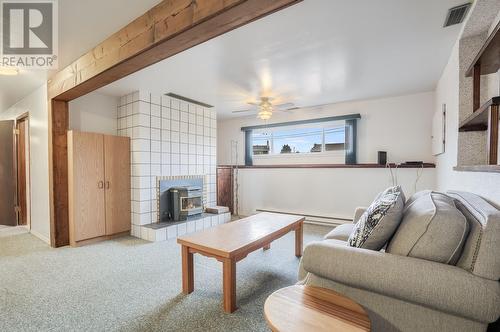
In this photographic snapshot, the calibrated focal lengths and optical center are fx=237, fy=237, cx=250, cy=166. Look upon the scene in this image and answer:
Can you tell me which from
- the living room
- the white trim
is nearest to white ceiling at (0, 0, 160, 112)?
the living room

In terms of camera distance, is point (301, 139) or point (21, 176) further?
point (301, 139)

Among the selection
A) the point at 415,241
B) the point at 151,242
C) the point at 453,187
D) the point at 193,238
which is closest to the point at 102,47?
the point at 193,238

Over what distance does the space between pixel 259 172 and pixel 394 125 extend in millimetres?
2611

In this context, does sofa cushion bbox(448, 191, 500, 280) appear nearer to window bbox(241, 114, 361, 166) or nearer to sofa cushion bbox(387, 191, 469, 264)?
sofa cushion bbox(387, 191, 469, 264)

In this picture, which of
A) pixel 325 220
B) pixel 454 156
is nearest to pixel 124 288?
pixel 454 156

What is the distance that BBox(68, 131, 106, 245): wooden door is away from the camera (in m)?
3.11

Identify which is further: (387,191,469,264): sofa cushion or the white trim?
the white trim

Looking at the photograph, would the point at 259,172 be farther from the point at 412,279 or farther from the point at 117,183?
the point at 412,279

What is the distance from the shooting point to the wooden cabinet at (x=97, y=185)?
10.2 ft

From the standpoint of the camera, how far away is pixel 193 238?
2037 mm

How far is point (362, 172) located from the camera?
406cm

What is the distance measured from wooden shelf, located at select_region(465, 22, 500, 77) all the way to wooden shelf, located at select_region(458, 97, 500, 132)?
0.26m

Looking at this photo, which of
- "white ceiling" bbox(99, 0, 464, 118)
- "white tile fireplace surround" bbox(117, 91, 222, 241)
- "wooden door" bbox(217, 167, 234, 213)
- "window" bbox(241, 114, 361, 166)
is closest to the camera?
"white ceiling" bbox(99, 0, 464, 118)

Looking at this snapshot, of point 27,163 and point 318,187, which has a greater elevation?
point 27,163
